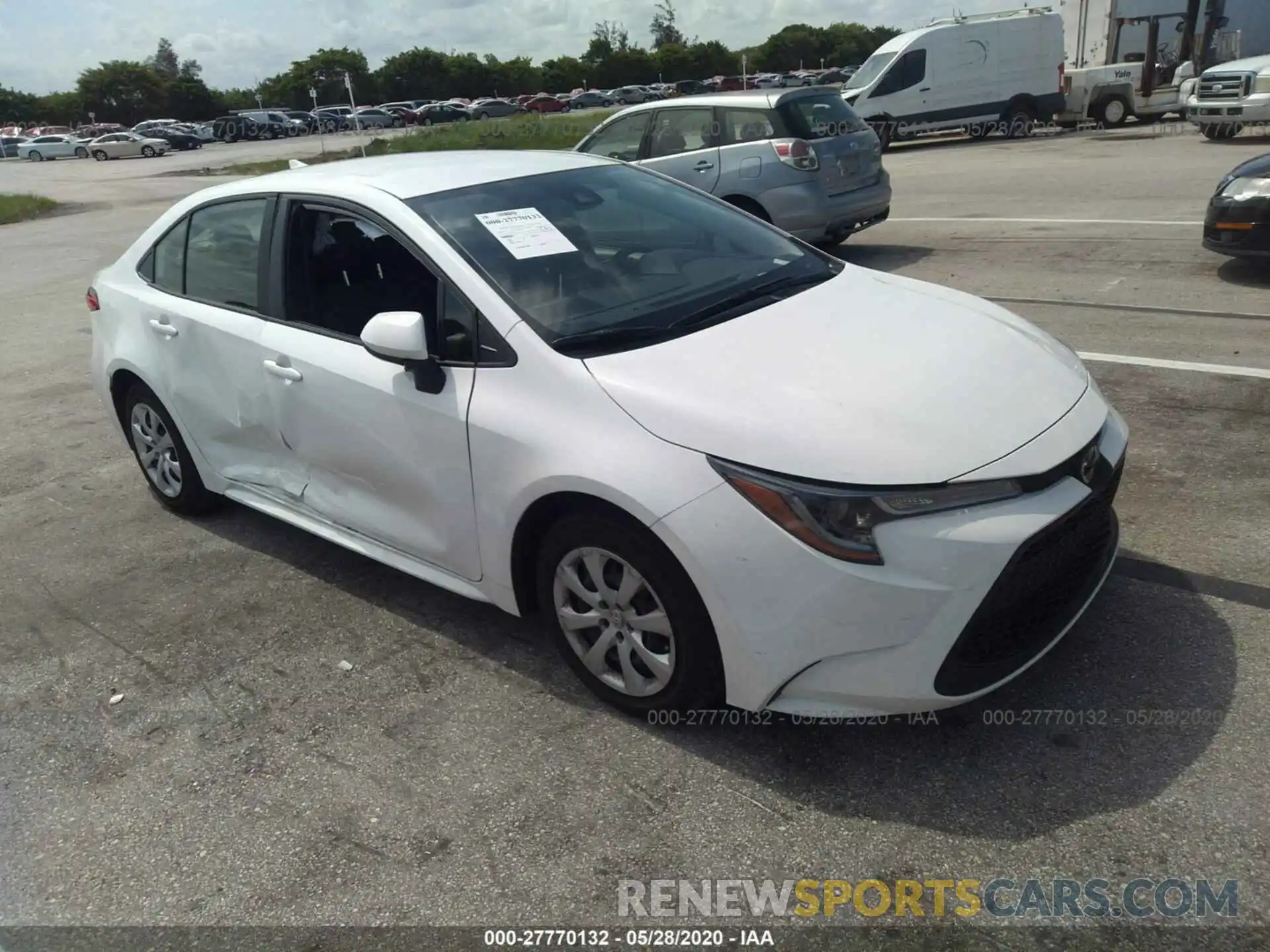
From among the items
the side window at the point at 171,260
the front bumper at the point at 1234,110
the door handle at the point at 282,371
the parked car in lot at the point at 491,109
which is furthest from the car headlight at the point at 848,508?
the parked car in lot at the point at 491,109

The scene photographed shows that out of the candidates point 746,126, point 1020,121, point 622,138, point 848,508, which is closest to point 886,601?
point 848,508

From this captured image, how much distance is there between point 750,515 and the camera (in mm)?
2619

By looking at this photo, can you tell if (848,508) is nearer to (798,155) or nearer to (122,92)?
(798,155)

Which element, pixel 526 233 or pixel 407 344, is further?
pixel 526 233

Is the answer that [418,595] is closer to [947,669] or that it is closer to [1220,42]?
[947,669]

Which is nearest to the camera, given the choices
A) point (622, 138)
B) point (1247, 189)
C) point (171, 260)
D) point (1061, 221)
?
point (171, 260)

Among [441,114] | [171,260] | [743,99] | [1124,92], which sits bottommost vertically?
[441,114]

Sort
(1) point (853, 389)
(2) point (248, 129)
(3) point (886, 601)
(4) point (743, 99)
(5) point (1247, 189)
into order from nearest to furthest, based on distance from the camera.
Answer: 1. (3) point (886, 601)
2. (1) point (853, 389)
3. (5) point (1247, 189)
4. (4) point (743, 99)
5. (2) point (248, 129)

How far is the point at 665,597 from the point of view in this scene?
2.82 metres

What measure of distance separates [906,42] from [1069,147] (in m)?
4.56

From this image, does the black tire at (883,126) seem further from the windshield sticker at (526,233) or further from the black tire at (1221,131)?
the windshield sticker at (526,233)

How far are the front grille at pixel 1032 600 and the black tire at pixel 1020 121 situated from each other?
863 inches

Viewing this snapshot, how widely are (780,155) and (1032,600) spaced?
7219 millimetres

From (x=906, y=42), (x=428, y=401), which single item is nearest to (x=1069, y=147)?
(x=906, y=42)
